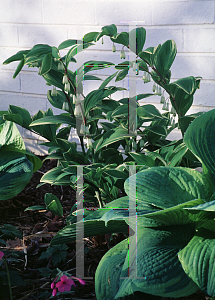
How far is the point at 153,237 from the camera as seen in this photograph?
72 centimetres

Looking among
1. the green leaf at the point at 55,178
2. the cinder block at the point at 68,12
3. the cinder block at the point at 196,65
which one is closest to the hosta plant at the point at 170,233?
the green leaf at the point at 55,178

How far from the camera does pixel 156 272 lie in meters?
0.63

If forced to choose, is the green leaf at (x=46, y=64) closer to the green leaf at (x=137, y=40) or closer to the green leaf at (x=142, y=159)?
the green leaf at (x=137, y=40)

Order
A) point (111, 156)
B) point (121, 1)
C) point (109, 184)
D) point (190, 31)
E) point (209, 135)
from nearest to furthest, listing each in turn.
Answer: point (209, 135), point (109, 184), point (111, 156), point (190, 31), point (121, 1)

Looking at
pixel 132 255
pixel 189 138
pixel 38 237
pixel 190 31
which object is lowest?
pixel 38 237

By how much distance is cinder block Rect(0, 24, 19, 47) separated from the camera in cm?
236

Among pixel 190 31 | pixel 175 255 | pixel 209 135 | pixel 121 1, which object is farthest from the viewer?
pixel 121 1

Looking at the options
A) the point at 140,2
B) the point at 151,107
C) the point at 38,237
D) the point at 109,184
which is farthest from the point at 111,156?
the point at 140,2

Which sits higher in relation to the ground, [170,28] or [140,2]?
[140,2]

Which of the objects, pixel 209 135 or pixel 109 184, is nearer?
pixel 209 135

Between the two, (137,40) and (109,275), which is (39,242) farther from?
(137,40)

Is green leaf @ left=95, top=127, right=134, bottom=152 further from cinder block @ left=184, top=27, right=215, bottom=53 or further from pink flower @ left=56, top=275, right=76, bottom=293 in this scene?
cinder block @ left=184, top=27, right=215, bottom=53

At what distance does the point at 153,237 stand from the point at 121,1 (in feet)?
5.69

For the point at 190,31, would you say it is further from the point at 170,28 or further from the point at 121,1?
the point at 121,1
